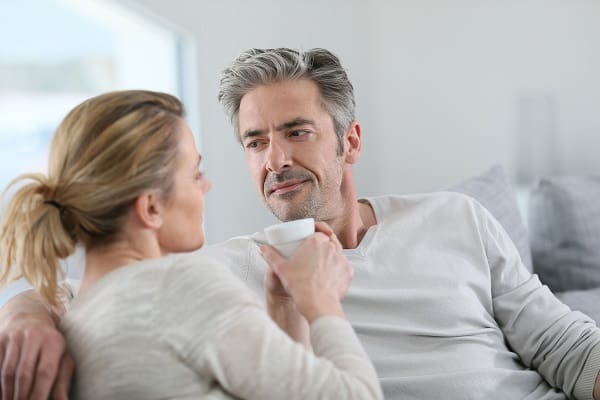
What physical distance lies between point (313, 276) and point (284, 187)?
693 millimetres

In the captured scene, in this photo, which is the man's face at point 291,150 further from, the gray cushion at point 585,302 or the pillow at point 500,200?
the gray cushion at point 585,302

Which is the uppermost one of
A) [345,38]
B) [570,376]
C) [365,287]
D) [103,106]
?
[345,38]

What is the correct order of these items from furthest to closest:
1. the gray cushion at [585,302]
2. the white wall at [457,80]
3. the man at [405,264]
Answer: the white wall at [457,80]
the gray cushion at [585,302]
the man at [405,264]

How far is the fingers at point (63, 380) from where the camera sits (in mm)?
1008

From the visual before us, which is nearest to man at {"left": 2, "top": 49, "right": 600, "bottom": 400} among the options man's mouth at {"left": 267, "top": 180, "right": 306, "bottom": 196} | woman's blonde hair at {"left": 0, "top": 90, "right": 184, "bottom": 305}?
man's mouth at {"left": 267, "top": 180, "right": 306, "bottom": 196}

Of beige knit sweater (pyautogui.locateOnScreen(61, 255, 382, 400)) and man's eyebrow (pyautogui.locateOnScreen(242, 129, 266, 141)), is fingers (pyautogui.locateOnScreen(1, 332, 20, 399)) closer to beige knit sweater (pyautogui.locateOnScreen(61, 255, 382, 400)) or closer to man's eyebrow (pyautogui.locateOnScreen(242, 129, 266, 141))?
beige knit sweater (pyautogui.locateOnScreen(61, 255, 382, 400))

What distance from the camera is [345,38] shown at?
4039 millimetres

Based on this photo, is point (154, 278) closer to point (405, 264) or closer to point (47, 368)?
point (47, 368)

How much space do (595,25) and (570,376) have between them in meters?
2.63

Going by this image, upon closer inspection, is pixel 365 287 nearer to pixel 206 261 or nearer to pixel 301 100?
pixel 301 100

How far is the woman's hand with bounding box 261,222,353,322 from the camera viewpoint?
1.06 metres

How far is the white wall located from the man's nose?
168cm

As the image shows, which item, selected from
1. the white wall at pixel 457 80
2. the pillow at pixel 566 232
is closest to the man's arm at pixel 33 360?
the pillow at pixel 566 232

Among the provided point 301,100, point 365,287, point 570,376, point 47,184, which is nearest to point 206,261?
point 47,184
